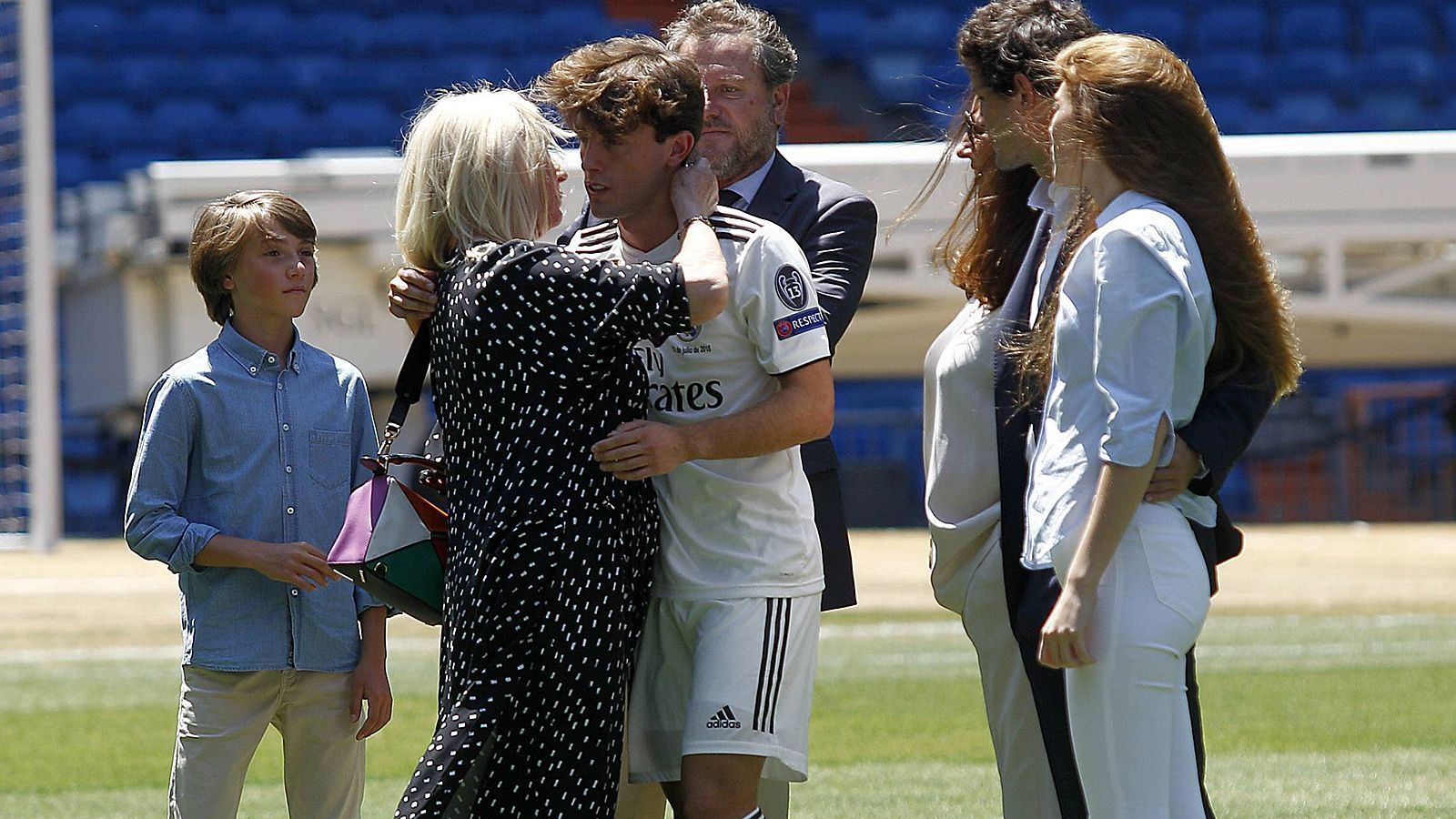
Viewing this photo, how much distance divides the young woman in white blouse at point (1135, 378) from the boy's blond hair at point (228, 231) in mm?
1461

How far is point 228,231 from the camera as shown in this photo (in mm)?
3252

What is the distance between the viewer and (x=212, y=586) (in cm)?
325

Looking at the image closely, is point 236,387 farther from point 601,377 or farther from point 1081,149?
point 1081,149

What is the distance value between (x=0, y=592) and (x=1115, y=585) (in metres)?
10.3

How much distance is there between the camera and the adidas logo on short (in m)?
2.72

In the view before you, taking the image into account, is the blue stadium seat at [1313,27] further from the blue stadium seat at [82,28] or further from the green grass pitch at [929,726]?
the green grass pitch at [929,726]

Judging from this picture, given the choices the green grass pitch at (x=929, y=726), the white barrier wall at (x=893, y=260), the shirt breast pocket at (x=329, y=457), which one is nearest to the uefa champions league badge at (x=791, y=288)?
the shirt breast pocket at (x=329, y=457)

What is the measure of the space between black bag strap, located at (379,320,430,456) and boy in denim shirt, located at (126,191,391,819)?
426mm

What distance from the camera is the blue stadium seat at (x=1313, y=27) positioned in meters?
22.9

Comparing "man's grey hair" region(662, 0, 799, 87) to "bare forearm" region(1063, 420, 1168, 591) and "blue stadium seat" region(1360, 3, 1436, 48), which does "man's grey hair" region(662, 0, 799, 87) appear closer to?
"bare forearm" region(1063, 420, 1168, 591)

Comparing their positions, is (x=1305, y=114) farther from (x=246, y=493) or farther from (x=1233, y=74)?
(x=246, y=493)

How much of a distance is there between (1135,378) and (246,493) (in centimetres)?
167

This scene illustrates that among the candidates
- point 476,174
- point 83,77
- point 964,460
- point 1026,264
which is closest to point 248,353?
point 476,174

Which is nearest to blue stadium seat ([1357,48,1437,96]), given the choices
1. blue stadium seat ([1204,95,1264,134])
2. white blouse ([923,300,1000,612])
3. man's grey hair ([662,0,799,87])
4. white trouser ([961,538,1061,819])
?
blue stadium seat ([1204,95,1264,134])
